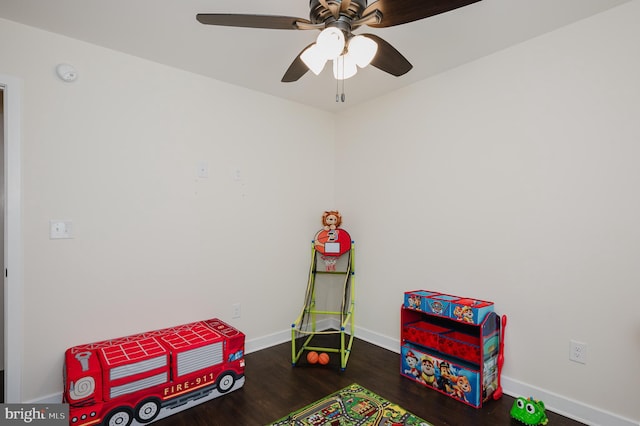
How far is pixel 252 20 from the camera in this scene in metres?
1.50

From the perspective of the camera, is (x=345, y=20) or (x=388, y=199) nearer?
(x=345, y=20)

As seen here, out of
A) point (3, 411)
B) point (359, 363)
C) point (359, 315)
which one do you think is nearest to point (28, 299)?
point (3, 411)

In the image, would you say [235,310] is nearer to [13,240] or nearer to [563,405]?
[13,240]

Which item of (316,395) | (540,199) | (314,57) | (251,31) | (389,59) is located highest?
(251,31)

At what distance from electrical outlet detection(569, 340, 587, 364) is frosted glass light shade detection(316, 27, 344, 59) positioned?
2.19m

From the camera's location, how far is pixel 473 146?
99.6 inches

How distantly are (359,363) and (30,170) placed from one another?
2.73 m

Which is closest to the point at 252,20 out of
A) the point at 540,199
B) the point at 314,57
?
the point at 314,57

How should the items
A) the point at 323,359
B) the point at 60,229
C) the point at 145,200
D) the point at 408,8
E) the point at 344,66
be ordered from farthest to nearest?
the point at 323,359, the point at 145,200, the point at 60,229, the point at 344,66, the point at 408,8

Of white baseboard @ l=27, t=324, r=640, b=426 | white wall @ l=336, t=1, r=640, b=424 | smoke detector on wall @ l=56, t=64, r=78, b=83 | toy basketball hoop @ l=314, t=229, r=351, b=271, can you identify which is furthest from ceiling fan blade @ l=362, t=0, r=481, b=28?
white baseboard @ l=27, t=324, r=640, b=426

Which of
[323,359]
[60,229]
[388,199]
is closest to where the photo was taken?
[60,229]

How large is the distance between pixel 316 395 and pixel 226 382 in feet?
2.08

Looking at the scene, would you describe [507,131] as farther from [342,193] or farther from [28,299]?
[28,299]

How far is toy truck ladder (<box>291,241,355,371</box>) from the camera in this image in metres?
3.14
